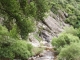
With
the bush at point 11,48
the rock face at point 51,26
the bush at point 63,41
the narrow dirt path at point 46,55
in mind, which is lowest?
the rock face at point 51,26

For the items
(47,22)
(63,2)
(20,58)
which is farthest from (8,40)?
(63,2)

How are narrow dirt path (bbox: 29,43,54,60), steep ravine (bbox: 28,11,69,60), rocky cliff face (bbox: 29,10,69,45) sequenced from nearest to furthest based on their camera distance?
narrow dirt path (bbox: 29,43,54,60) < steep ravine (bbox: 28,11,69,60) < rocky cliff face (bbox: 29,10,69,45)

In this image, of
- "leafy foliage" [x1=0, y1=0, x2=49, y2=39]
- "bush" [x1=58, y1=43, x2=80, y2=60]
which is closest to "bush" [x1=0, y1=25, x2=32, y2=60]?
"bush" [x1=58, y1=43, x2=80, y2=60]

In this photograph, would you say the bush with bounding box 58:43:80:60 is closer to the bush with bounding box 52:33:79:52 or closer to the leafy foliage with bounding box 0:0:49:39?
the bush with bounding box 52:33:79:52

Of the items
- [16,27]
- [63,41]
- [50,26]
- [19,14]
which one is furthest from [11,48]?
[50,26]

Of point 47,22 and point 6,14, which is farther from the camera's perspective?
point 47,22

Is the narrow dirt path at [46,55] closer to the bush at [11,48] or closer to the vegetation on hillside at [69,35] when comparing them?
the vegetation on hillside at [69,35]

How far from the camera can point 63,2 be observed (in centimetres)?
5931

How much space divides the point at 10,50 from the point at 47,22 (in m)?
25.6

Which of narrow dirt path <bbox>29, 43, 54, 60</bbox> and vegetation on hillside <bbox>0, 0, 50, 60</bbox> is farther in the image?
narrow dirt path <bbox>29, 43, 54, 60</bbox>

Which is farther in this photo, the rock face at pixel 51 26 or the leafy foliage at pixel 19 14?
the rock face at pixel 51 26

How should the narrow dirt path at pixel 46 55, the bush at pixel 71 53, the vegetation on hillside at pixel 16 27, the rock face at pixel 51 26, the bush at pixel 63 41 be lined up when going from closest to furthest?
the vegetation on hillside at pixel 16 27
the bush at pixel 71 53
the narrow dirt path at pixel 46 55
the bush at pixel 63 41
the rock face at pixel 51 26

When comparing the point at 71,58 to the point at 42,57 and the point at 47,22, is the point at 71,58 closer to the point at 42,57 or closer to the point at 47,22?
the point at 42,57

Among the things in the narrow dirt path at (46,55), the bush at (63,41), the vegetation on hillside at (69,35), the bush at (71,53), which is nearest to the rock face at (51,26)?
the vegetation on hillside at (69,35)
